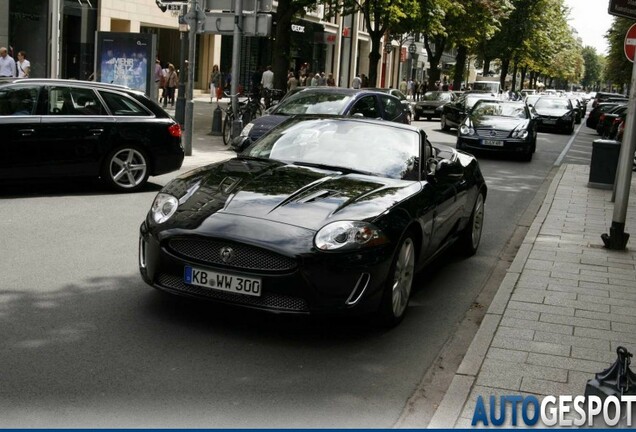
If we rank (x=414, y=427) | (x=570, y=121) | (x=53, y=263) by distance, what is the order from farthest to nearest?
1. (x=570, y=121)
2. (x=53, y=263)
3. (x=414, y=427)

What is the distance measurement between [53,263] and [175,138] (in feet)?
17.1

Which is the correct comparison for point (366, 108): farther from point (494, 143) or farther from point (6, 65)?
point (6, 65)

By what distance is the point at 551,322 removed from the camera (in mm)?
6371

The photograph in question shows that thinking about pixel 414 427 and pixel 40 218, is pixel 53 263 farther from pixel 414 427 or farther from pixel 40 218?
pixel 414 427

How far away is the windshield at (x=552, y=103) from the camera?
37375mm

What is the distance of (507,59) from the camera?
70.0 metres

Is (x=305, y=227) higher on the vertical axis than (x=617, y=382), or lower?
higher

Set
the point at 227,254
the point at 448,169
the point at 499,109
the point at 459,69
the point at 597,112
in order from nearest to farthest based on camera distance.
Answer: the point at 227,254 < the point at 448,169 < the point at 499,109 < the point at 597,112 < the point at 459,69

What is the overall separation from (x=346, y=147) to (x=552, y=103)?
32256 mm

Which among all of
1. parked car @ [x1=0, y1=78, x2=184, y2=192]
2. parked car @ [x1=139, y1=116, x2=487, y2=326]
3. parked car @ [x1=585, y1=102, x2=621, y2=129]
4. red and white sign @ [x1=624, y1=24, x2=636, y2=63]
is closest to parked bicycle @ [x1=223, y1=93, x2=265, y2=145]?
parked car @ [x1=0, y1=78, x2=184, y2=192]

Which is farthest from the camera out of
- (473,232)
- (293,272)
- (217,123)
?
(217,123)

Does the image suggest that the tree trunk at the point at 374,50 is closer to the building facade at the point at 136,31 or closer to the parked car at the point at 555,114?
the building facade at the point at 136,31

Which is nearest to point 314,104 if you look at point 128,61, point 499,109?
point 128,61

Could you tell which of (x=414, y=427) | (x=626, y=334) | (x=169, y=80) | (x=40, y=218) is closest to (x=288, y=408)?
(x=414, y=427)
